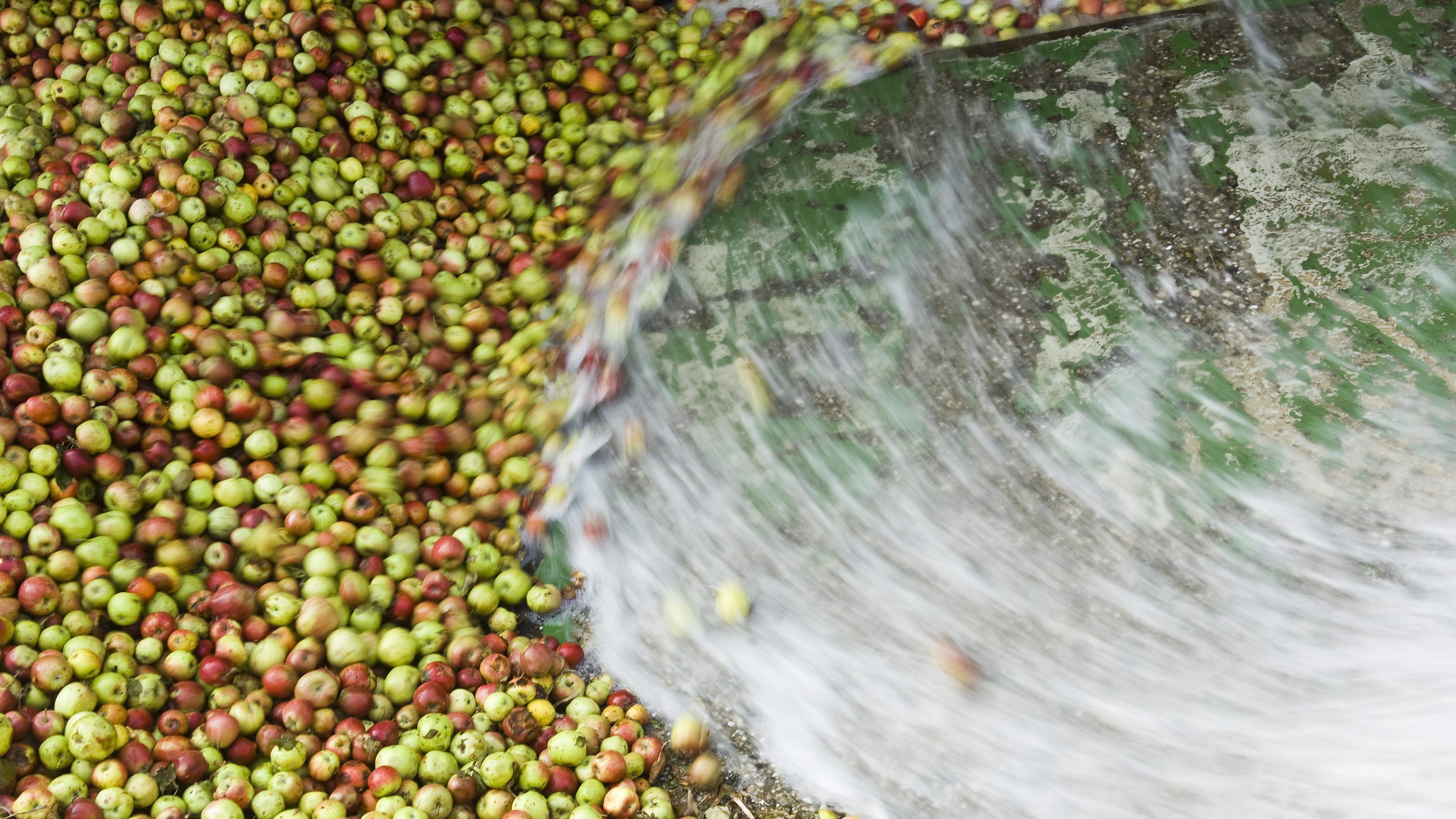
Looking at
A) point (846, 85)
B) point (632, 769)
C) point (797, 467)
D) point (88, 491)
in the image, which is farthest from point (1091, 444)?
point (88, 491)

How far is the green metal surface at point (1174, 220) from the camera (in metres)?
3.16

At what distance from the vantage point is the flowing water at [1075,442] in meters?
2.64

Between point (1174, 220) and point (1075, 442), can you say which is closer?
point (1075, 442)

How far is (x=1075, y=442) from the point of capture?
3105 mm

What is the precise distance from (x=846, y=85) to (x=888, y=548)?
6.86 feet

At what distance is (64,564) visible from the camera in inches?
110

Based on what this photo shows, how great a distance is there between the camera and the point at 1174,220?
354 cm

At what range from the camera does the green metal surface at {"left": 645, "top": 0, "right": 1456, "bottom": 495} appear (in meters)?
3.16

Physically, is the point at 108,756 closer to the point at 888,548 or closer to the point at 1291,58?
the point at 888,548

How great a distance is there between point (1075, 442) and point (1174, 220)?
3.27 feet

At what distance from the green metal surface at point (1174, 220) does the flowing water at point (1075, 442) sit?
12 mm

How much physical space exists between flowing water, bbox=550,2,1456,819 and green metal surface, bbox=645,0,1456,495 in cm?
1

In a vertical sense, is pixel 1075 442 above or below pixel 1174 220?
below

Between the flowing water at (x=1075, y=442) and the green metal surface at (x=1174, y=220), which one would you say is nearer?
the flowing water at (x=1075, y=442)
